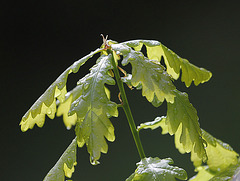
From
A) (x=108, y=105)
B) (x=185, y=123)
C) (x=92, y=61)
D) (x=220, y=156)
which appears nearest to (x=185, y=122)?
(x=185, y=123)

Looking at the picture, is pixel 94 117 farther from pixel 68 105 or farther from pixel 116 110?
pixel 68 105

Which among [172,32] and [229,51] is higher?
[172,32]

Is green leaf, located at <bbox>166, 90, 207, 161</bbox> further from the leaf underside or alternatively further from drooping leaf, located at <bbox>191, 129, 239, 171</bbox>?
drooping leaf, located at <bbox>191, 129, 239, 171</bbox>

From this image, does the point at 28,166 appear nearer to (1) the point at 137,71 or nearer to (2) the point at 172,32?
(2) the point at 172,32

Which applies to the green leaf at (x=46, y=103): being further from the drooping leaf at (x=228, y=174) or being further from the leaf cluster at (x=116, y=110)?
the drooping leaf at (x=228, y=174)

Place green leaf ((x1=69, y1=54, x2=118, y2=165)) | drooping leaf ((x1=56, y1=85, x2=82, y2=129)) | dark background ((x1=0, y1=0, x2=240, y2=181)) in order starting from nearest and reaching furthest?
green leaf ((x1=69, y1=54, x2=118, y2=165)) → drooping leaf ((x1=56, y1=85, x2=82, y2=129)) → dark background ((x1=0, y1=0, x2=240, y2=181))

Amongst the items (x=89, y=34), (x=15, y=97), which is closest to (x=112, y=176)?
(x=15, y=97)

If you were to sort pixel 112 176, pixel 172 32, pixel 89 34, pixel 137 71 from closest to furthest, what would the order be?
pixel 137 71 → pixel 112 176 → pixel 89 34 → pixel 172 32

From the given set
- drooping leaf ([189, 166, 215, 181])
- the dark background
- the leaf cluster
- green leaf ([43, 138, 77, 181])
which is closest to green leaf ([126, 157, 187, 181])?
the leaf cluster
